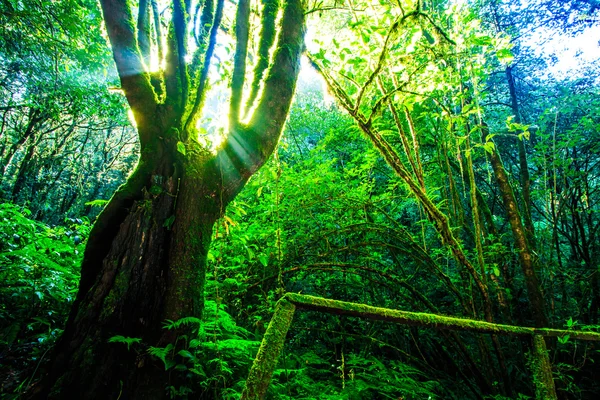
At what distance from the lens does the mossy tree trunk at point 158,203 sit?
1960 mm

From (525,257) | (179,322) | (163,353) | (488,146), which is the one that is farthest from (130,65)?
(525,257)

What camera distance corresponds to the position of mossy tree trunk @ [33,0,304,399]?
6.43 feet

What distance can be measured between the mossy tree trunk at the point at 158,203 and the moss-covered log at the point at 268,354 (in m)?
1.42

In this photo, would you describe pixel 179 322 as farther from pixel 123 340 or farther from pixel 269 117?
pixel 269 117

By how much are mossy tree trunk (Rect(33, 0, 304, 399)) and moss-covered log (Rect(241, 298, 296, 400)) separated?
1422 millimetres

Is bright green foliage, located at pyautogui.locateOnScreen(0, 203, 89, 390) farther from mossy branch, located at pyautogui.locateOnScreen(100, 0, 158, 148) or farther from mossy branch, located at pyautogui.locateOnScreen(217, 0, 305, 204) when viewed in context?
mossy branch, located at pyautogui.locateOnScreen(217, 0, 305, 204)

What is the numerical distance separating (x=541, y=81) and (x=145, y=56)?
13.5 metres

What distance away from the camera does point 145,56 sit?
9.71ft

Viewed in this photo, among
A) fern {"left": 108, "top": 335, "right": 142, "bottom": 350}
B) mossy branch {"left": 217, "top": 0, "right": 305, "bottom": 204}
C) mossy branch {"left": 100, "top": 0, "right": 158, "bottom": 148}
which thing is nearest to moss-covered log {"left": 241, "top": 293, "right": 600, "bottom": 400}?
fern {"left": 108, "top": 335, "right": 142, "bottom": 350}

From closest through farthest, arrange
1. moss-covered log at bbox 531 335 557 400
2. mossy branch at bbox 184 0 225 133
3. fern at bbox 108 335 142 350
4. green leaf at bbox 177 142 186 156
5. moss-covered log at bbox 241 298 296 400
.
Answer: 1. moss-covered log at bbox 241 298 296 400
2. moss-covered log at bbox 531 335 557 400
3. fern at bbox 108 335 142 350
4. green leaf at bbox 177 142 186 156
5. mossy branch at bbox 184 0 225 133

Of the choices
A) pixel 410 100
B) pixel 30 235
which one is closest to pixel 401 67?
pixel 410 100

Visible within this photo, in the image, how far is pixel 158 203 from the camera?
2531 millimetres

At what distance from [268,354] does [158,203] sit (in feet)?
6.41

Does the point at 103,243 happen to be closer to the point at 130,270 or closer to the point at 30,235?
the point at 130,270
